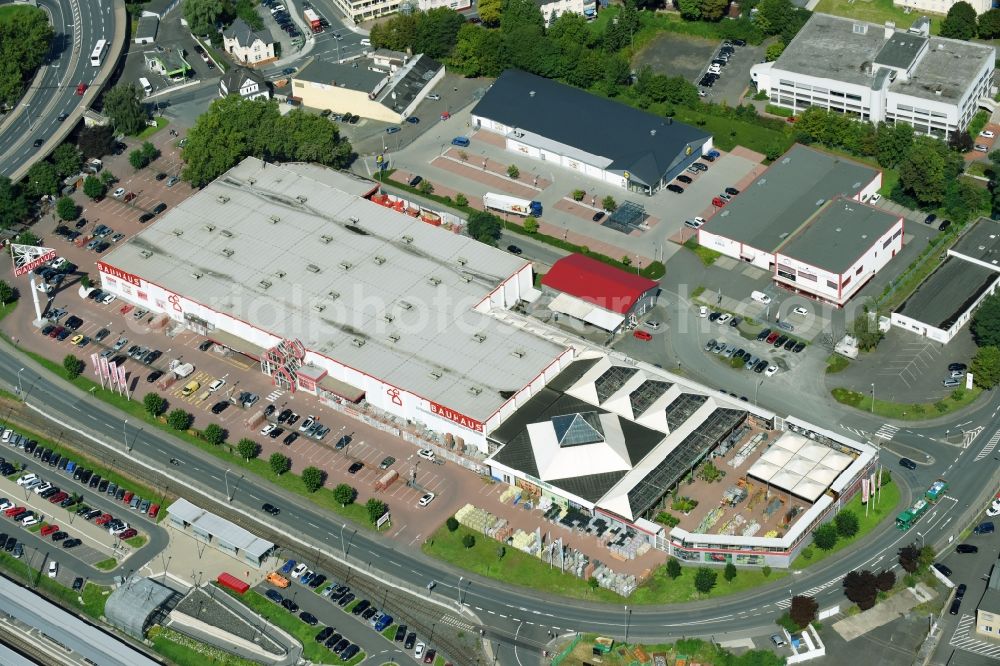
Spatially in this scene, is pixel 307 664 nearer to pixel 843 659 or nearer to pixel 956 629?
pixel 843 659

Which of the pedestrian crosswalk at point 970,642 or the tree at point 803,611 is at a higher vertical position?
the tree at point 803,611

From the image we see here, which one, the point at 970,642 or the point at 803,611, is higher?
the point at 803,611

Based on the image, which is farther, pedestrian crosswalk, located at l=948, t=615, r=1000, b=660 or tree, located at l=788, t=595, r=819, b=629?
tree, located at l=788, t=595, r=819, b=629

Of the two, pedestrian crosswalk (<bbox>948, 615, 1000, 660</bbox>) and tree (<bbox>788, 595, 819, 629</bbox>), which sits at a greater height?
tree (<bbox>788, 595, 819, 629</bbox>)

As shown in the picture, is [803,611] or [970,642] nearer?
[970,642]
